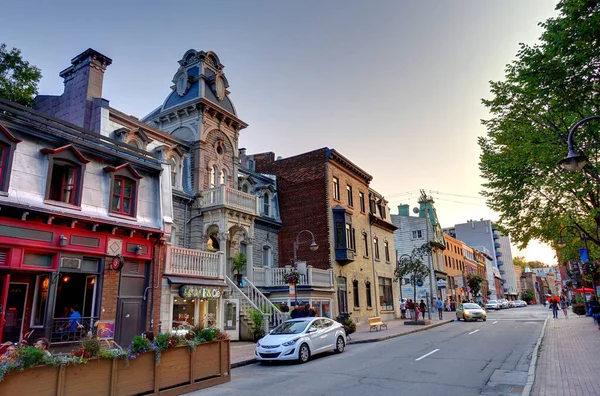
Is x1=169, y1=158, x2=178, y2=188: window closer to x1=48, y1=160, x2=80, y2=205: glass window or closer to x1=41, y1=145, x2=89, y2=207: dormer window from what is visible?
x1=41, y1=145, x2=89, y2=207: dormer window

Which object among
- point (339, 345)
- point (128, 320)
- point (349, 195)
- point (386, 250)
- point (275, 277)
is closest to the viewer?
point (128, 320)

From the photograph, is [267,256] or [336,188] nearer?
[267,256]

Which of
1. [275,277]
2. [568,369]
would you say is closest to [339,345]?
[568,369]

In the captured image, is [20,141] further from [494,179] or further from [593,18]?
[494,179]

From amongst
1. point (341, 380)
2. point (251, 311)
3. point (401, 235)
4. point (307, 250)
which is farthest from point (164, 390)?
point (401, 235)

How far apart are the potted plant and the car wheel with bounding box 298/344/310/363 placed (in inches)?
348

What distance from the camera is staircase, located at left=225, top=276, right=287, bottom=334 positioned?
65.1ft

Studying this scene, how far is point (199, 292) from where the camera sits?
1722 cm

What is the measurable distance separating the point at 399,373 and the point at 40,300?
428 inches

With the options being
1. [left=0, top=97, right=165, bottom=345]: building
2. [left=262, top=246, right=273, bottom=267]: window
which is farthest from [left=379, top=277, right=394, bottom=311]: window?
[left=0, top=97, right=165, bottom=345]: building

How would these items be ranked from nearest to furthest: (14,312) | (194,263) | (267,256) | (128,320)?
1. (14,312)
2. (128,320)
3. (194,263)
4. (267,256)

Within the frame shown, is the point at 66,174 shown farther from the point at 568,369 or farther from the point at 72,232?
the point at 568,369

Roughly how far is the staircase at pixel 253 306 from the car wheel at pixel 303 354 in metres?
5.96

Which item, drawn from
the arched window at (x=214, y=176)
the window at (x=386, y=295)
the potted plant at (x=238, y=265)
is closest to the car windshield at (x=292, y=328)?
the potted plant at (x=238, y=265)
